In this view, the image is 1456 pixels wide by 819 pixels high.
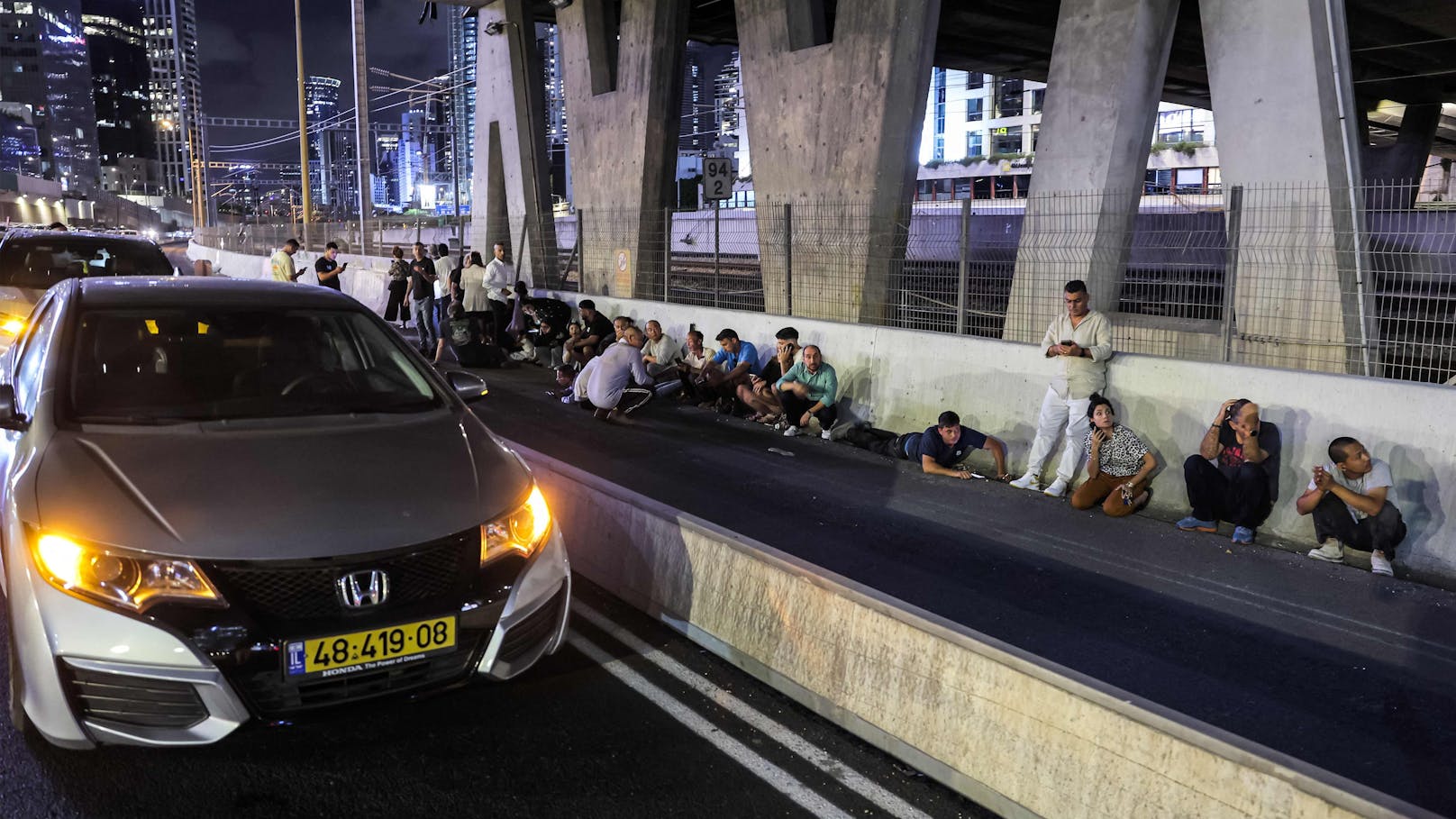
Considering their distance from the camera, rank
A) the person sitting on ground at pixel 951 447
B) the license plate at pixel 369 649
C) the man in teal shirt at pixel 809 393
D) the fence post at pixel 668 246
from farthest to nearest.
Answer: the fence post at pixel 668 246, the man in teal shirt at pixel 809 393, the person sitting on ground at pixel 951 447, the license plate at pixel 369 649

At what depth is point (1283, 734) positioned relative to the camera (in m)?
4.59

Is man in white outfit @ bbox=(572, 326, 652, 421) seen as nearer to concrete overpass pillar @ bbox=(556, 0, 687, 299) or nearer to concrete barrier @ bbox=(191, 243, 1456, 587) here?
concrete barrier @ bbox=(191, 243, 1456, 587)

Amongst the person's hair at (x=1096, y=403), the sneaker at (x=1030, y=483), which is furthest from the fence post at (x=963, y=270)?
the sneaker at (x=1030, y=483)

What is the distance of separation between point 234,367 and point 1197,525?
6.52m

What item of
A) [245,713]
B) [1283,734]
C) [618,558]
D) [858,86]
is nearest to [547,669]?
[618,558]

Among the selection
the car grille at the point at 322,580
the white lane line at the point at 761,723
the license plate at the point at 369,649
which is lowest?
the white lane line at the point at 761,723

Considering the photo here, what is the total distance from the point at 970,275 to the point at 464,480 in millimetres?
7520

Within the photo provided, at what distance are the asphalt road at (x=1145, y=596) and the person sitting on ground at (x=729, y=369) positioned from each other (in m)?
2.41

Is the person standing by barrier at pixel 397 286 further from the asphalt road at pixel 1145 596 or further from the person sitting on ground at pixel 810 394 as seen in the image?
the asphalt road at pixel 1145 596

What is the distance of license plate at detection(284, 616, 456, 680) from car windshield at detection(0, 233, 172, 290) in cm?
852

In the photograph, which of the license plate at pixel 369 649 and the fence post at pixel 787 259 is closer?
the license plate at pixel 369 649

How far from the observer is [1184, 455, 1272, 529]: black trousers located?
24.6ft

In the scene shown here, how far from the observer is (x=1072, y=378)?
8734mm

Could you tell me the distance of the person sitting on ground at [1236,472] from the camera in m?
7.52
